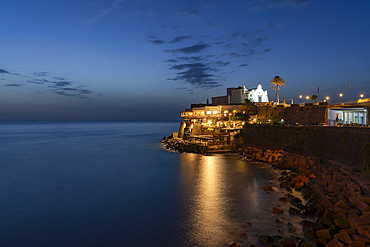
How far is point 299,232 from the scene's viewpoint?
13258 millimetres

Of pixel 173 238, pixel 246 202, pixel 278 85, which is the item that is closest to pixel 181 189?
pixel 246 202

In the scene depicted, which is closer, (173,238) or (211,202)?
(173,238)

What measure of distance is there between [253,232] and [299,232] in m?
2.64

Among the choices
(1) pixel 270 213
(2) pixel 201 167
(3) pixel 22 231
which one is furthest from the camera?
(2) pixel 201 167

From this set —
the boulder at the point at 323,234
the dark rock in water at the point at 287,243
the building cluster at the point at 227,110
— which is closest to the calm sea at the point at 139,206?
the boulder at the point at 323,234

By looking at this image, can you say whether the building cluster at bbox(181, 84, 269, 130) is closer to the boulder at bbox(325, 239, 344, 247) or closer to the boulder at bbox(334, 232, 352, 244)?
the boulder at bbox(334, 232, 352, 244)

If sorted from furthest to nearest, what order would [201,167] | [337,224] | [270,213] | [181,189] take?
[201,167] < [181,189] < [270,213] < [337,224]

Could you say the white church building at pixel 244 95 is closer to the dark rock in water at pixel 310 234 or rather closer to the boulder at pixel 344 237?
the dark rock in water at pixel 310 234

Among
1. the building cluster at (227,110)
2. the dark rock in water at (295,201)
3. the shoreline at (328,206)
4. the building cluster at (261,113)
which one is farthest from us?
the building cluster at (227,110)

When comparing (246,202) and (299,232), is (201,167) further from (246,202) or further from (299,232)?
(299,232)

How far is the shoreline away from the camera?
11586mm

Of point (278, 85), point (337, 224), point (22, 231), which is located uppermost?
point (278, 85)

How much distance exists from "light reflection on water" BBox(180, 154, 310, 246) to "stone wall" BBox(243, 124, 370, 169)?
8.17 metres

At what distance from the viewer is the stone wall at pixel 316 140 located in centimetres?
2458
